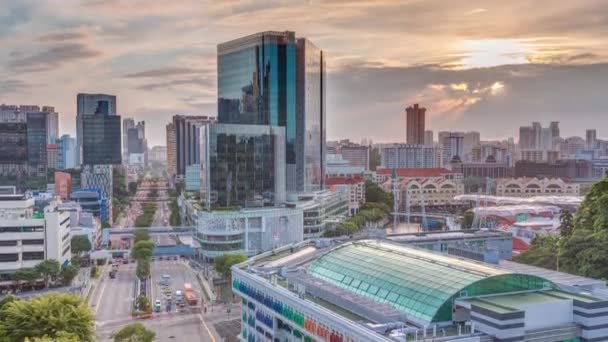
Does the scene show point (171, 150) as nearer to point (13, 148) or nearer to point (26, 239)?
point (13, 148)

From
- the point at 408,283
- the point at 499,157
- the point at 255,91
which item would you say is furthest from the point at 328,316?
the point at 499,157

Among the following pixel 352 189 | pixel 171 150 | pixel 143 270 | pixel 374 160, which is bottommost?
pixel 143 270

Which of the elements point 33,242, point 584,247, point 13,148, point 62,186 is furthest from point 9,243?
point 13,148

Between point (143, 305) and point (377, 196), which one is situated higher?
point (377, 196)

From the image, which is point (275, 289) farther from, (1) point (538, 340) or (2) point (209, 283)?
(2) point (209, 283)

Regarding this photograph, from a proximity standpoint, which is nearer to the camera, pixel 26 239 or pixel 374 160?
pixel 26 239

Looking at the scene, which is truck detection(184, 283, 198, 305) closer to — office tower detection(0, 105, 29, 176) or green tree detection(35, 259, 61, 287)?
green tree detection(35, 259, 61, 287)

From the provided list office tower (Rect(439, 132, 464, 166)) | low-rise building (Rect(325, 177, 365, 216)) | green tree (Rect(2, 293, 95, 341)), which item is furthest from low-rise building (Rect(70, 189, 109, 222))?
office tower (Rect(439, 132, 464, 166))
